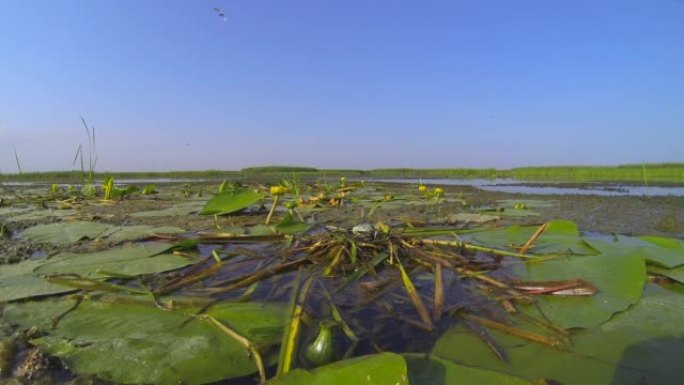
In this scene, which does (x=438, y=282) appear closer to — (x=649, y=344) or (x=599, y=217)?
(x=649, y=344)

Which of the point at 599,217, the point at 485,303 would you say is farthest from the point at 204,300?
the point at 599,217

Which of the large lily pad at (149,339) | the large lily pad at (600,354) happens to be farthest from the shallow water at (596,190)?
the large lily pad at (149,339)

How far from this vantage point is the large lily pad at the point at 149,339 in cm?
148

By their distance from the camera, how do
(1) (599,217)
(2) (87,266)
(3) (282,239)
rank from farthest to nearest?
(1) (599,217), (3) (282,239), (2) (87,266)

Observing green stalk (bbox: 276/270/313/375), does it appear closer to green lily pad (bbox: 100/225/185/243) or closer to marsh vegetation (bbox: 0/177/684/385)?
marsh vegetation (bbox: 0/177/684/385)

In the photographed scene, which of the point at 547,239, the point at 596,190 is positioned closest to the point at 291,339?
the point at 547,239

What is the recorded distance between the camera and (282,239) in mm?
3750

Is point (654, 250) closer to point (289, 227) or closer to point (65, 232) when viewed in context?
point (289, 227)

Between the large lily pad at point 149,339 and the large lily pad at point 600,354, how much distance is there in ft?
2.50

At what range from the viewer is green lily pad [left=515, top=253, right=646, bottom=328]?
1.95m

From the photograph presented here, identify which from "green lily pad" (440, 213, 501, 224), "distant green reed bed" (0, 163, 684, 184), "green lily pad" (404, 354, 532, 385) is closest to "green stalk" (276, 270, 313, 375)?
"green lily pad" (404, 354, 532, 385)

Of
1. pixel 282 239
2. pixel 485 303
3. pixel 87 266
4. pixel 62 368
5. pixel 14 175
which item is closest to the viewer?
pixel 62 368

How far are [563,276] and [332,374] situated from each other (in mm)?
1807

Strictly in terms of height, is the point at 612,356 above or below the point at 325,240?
below
